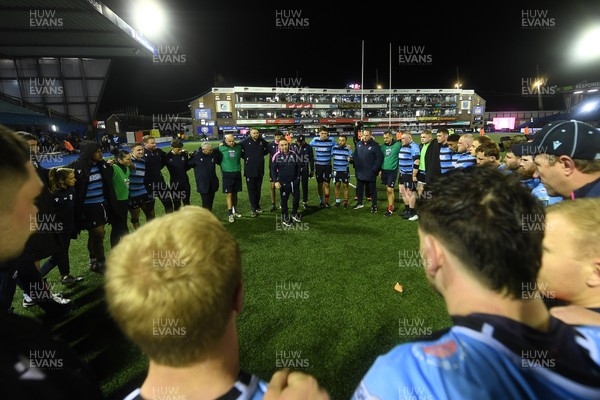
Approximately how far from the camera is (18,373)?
2.77 feet

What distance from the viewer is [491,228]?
98cm

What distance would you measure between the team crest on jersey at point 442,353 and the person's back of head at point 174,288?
63 cm

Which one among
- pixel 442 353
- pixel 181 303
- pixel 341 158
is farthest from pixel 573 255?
pixel 341 158

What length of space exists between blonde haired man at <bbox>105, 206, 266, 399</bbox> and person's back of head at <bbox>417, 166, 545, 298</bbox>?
2.54 feet

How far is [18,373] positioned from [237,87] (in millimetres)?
70261

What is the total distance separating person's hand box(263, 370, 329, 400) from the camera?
3.02ft

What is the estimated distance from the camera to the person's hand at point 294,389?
92cm

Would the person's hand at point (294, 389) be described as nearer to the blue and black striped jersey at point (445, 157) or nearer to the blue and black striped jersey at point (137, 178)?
the blue and black striped jersey at point (137, 178)

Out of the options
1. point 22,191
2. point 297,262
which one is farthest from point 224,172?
point 22,191

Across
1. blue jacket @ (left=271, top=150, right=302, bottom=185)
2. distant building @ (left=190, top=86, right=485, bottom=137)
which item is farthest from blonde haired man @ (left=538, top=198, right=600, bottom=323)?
distant building @ (left=190, top=86, right=485, bottom=137)

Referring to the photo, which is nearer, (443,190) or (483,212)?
(483,212)

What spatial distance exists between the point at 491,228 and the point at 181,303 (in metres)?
1.02

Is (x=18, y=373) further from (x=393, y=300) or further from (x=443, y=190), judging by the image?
(x=393, y=300)
